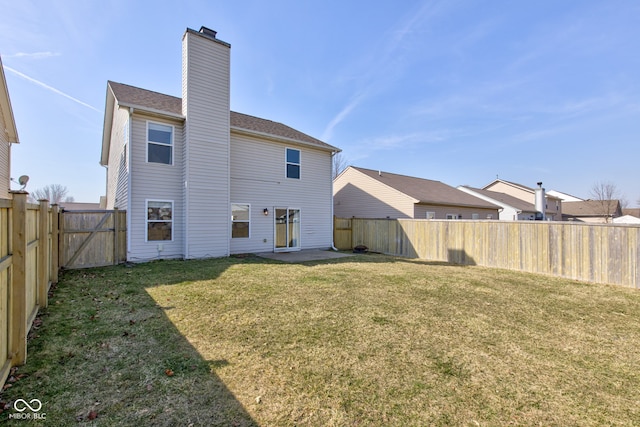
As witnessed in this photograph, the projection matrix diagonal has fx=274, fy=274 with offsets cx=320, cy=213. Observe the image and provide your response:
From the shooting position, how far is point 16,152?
15188 mm

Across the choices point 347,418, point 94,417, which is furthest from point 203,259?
point 347,418

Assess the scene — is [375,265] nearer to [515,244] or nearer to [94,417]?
[515,244]

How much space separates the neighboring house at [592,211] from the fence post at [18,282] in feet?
162

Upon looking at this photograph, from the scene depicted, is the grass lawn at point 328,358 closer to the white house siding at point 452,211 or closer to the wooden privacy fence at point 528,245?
the wooden privacy fence at point 528,245

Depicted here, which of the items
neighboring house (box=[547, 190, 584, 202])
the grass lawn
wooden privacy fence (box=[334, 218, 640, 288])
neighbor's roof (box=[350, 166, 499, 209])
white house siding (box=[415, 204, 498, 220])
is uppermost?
neighboring house (box=[547, 190, 584, 202])

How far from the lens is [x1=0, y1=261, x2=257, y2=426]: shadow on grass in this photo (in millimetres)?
2121

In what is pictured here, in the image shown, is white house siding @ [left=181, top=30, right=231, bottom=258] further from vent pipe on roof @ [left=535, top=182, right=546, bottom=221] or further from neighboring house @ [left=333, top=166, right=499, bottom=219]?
vent pipe on roof @ [left=535, top=182, right=546, bottom=221]

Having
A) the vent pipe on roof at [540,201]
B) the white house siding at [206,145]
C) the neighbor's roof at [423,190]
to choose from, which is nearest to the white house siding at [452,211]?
the neighbor's roof at [423,190]

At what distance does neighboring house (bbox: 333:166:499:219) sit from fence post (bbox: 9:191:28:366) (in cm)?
1638

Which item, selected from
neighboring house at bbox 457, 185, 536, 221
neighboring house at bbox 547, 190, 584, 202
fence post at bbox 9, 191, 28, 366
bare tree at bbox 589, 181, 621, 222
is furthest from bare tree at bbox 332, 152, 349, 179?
bare tree at bbox 589, 181, 621, 222

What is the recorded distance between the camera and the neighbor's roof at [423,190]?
17.9 metres

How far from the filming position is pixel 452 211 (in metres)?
19.5

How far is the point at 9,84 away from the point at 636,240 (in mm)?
19079

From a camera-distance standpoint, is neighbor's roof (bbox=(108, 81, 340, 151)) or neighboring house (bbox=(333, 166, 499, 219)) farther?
neighboring house (bbox=(333, 166, 499, 219))
